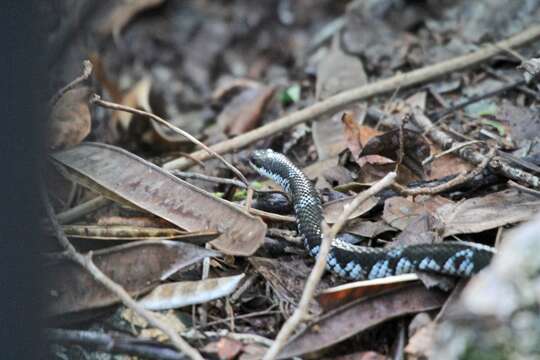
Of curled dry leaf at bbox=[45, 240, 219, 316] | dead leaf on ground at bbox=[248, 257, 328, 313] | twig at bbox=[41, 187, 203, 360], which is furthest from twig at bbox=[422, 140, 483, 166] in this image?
twig at bbox=[41, 187, 203, 360]

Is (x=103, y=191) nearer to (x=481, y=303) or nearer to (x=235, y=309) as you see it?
(x=235, y=309)

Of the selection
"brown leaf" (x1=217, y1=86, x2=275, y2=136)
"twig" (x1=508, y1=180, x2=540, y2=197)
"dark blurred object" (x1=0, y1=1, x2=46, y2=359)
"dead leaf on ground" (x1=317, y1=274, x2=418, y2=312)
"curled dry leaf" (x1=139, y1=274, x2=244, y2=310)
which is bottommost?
"brown leaf" (x1=217, y1=86, x2=275, y2=136)

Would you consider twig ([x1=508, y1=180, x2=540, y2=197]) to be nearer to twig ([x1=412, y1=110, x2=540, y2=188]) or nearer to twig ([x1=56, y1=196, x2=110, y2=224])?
twig ([x1=412, y1=110, x2=540, y2=188])

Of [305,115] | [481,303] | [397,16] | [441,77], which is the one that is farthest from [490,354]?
[397,16]

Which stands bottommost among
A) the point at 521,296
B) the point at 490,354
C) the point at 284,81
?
the point at 284,81

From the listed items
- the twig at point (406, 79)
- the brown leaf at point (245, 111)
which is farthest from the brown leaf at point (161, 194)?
the brown leaf at point (245, 111)

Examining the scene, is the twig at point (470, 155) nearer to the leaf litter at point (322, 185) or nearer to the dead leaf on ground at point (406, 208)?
the leaf litter at point (322, 185)
